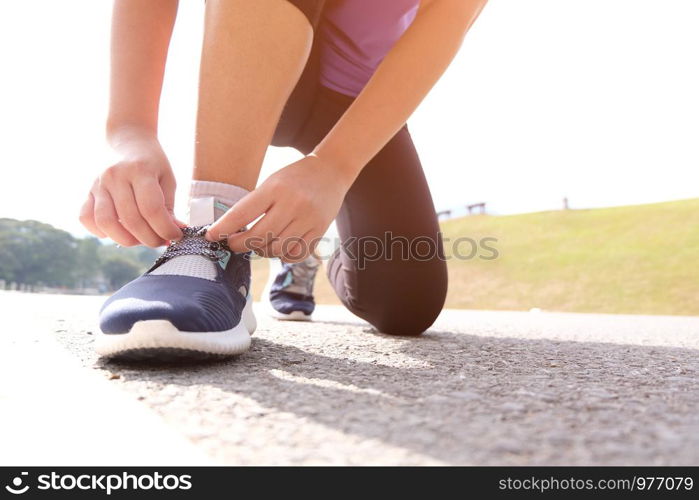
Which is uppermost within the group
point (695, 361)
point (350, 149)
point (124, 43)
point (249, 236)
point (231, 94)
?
point (124, 43)

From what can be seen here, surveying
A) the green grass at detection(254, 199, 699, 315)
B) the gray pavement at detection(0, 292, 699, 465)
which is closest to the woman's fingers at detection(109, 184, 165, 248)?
the gray pavement at detection(0, 292, 699, 465)

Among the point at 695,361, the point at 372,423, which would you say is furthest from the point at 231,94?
the point at 695,361

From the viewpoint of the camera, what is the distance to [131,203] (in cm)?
86

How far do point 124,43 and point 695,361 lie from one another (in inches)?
52.3

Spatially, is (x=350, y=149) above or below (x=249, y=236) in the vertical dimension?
above

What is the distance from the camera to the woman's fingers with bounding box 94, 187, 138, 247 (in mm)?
869

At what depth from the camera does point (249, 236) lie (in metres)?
0.87

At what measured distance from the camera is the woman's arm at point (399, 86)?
967 millimetres

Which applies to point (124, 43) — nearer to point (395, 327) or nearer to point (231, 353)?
point (231, 353)
